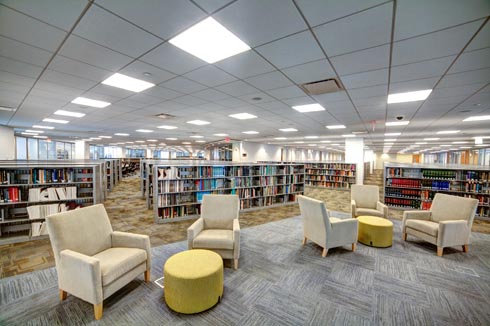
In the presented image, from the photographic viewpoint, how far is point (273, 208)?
6672mm

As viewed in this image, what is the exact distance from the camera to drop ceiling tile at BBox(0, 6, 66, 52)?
1.95 m

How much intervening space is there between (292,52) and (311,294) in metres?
2.88

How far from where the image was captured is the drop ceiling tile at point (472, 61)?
245 cm

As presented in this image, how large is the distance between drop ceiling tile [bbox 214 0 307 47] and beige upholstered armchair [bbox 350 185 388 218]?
4052 mm

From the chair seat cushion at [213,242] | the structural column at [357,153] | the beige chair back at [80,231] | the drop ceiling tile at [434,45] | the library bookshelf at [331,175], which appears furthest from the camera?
the library bookshelf at [331,175]

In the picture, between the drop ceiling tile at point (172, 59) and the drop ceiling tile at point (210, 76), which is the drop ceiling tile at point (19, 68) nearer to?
the drop ceiling tile at point (172, 59)

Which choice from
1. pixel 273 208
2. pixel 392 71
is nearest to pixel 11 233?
pixel 273 208

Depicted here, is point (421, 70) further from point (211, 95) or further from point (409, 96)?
point (211, 95)

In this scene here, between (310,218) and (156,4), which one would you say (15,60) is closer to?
(156,4)

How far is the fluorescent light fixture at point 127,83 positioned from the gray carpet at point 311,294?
2.89 metres

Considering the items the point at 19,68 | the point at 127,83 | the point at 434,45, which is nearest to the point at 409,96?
the point at 434,45

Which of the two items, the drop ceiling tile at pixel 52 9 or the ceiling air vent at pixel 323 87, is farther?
the ceiling air vent at pixel 323 87

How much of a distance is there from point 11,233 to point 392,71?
22.7ft

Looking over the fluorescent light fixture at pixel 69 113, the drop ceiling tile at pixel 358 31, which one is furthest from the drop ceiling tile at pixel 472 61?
the fluorescent light fixture at pixel 69 113
